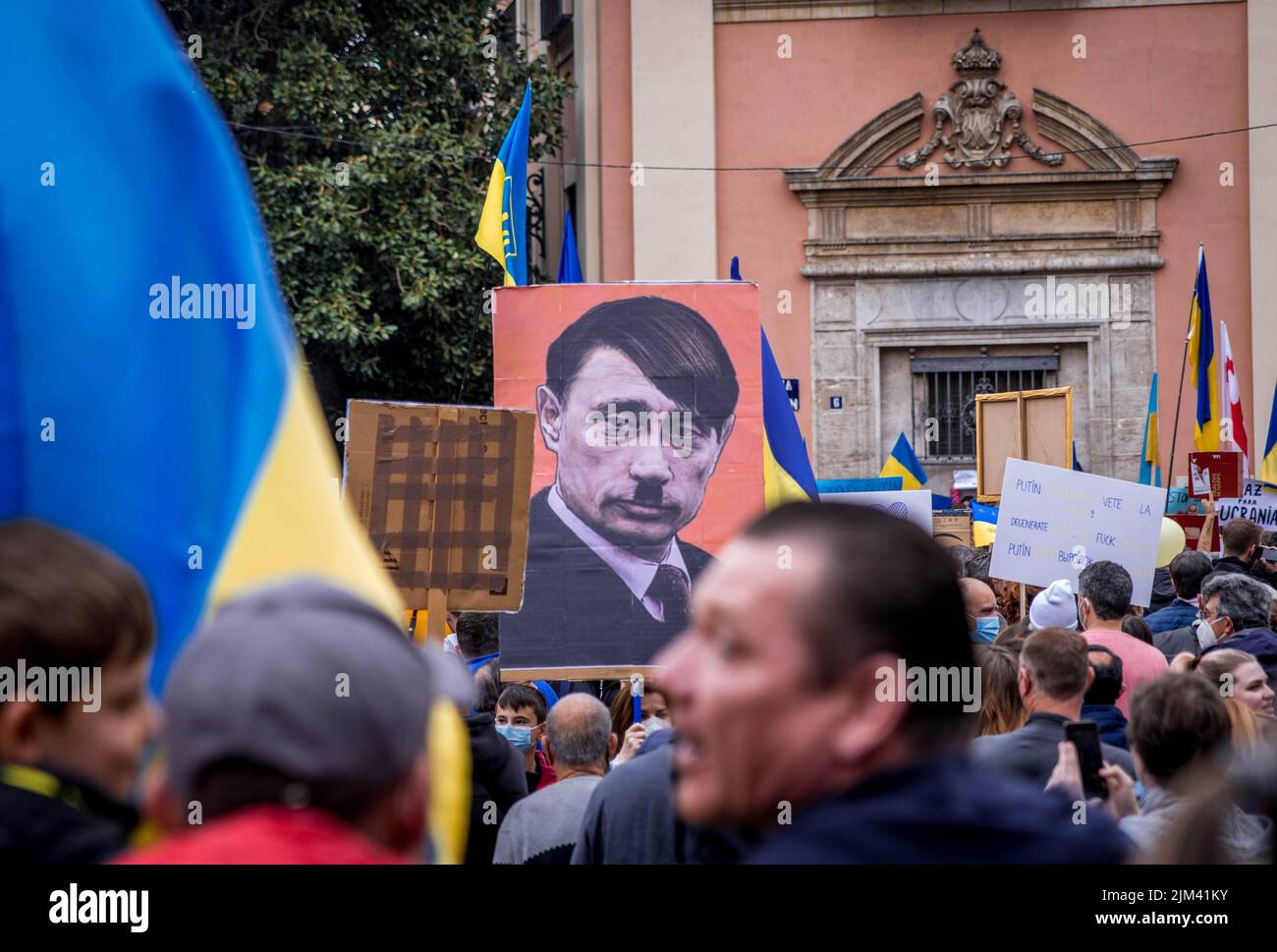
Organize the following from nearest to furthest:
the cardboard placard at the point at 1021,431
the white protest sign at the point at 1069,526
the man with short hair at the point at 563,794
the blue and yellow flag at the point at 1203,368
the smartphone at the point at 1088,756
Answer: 1. the smartphone at the point at 1088,756
2. the man with short hair at the point at 563,794
3. the white protest sign at the point at 1069,526
4. the cardboard placard at the point at 1021,431
5. the blue and yellow flag at the point at 1203,368

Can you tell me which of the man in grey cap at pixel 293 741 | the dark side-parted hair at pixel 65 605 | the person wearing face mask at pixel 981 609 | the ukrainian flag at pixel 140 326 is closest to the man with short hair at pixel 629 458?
the person wearing face mask at pixel 981 609

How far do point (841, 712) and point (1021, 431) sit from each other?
33.1 ft

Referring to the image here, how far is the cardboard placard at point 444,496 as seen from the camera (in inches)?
244

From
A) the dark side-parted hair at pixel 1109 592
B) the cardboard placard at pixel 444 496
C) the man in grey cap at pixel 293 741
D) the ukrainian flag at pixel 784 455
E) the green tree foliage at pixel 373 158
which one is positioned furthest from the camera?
the green tree foliage at pixel 373 158

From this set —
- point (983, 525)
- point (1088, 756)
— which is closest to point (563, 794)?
point (1088, 756)

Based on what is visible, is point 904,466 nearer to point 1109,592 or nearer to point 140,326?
point 1109,592

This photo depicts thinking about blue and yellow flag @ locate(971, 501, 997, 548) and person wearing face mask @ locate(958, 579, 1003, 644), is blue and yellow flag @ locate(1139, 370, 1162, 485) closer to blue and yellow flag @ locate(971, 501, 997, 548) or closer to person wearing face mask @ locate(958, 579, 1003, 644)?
blue and yellow flag @ locate(971, 501, 997, 548)

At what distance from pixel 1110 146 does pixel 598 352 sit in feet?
46.6

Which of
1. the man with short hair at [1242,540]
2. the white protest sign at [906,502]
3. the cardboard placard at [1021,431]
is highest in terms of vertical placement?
the cardboard placard at [1021,431]

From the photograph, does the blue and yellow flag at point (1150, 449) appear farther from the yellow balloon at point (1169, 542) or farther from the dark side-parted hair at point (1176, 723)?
the dark side-parted hair at point (1176, 723)

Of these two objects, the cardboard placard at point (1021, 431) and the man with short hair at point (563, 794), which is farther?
the cardboard placard at point (1021, 431)

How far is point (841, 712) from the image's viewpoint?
63.2 inches

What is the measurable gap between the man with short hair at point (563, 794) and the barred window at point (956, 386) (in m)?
15.3

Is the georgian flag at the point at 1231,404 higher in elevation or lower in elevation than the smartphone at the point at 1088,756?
higher
